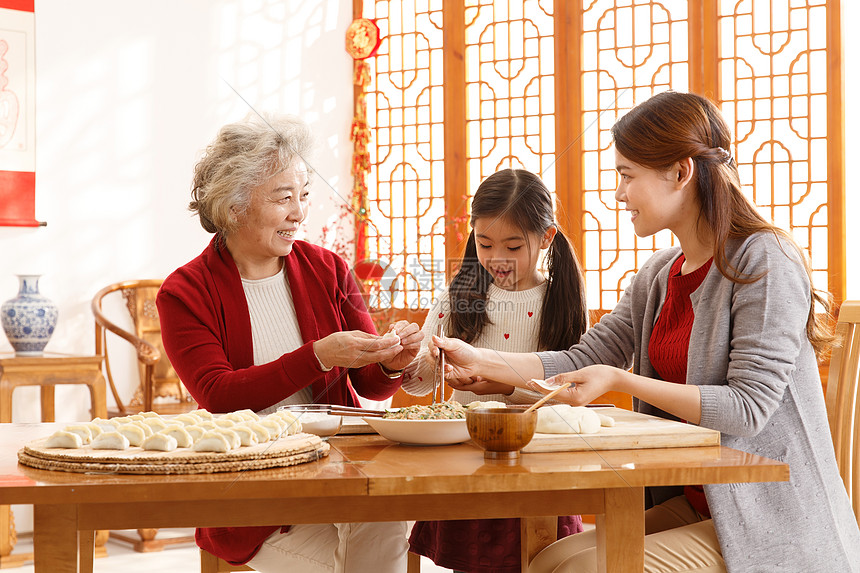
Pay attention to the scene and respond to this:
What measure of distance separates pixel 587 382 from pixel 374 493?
1.84 feet

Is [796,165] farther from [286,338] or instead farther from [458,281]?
[286,338]

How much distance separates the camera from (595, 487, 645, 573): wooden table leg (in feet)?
3.90

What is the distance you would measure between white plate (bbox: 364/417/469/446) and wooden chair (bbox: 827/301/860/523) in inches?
34.5

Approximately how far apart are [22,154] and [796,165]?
330 centimetres

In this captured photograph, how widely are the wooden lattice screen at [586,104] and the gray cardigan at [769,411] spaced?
59.2 inches

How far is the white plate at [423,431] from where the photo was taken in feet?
4.40

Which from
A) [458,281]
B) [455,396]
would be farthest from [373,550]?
[458,281]

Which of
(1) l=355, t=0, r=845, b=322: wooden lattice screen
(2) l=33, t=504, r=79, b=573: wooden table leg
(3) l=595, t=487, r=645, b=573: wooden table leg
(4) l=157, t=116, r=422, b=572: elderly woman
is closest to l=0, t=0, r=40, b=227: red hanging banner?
(1) l=355, t=0, r=845, b=322: wooden lattice screen

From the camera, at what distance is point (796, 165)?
11.4ft

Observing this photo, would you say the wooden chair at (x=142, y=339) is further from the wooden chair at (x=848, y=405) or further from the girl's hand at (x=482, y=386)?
the wooden chair at (x=848, y=405)

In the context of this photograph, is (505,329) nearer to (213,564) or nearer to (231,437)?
(213,564)

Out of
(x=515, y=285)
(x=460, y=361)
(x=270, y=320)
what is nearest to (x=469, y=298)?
(x=515, y=285)

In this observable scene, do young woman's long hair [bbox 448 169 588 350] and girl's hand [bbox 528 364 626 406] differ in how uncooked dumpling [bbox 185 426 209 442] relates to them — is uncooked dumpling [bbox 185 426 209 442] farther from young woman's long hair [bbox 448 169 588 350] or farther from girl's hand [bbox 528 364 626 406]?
young woman's long hair [bbox 448 169 588 350]

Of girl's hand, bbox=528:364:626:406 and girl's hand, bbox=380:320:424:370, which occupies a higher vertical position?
girl's hand, bbox=380:320:424:370
